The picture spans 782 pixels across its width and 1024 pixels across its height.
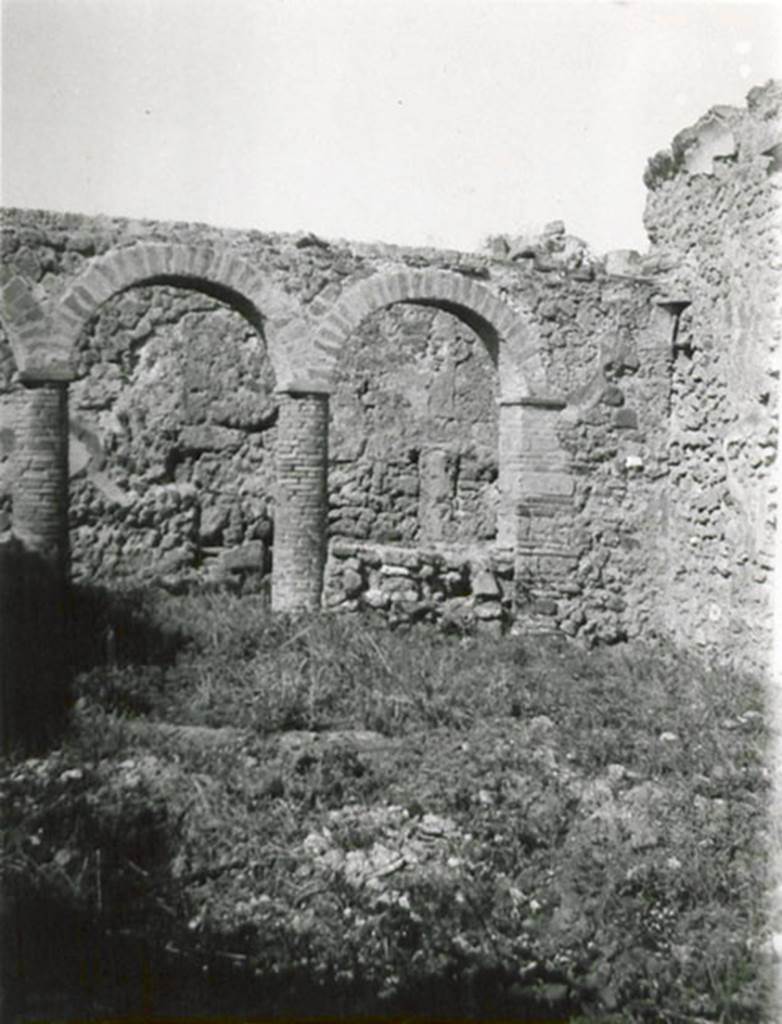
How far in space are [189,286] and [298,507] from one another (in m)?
1.94

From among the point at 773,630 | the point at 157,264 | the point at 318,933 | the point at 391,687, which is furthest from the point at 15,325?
the point at 773,630

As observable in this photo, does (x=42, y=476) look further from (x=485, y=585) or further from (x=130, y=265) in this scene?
(x=485, y=585)

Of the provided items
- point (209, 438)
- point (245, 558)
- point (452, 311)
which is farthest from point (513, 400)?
point (209, 438)

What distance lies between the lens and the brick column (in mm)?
9703

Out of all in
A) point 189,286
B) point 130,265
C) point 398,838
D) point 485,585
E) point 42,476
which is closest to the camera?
point 398,838

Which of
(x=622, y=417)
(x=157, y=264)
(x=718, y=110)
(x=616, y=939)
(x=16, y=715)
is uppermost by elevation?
(x=718, y=110)

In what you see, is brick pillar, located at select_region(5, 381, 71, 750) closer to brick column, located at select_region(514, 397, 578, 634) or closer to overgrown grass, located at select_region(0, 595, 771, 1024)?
overgrown grass, located at select_region(0, 595, 771, 1024)

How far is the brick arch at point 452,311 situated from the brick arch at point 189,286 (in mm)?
243

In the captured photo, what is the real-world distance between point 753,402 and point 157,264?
4.64 m

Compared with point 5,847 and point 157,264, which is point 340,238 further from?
point 5,847

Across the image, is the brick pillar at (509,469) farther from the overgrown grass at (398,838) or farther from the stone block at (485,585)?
the overgrown grass at (398,838)

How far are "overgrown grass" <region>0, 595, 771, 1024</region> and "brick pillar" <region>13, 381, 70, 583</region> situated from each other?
1259 millimetres

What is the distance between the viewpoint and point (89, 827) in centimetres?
527

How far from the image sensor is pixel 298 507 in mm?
9242
